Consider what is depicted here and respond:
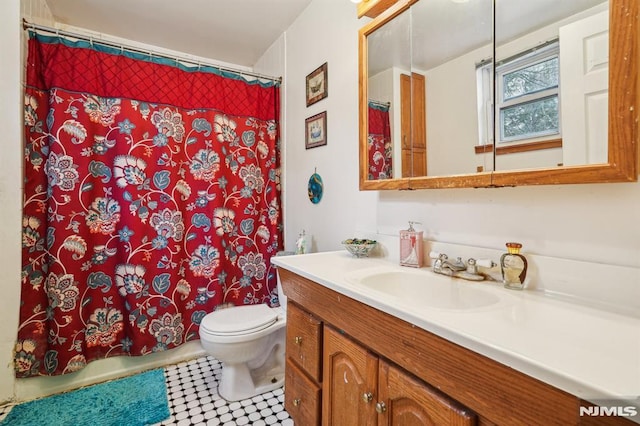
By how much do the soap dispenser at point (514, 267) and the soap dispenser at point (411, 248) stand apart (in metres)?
0.33

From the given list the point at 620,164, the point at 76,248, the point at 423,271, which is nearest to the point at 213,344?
the point at 76,248

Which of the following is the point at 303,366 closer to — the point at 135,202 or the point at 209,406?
the point at 209,406

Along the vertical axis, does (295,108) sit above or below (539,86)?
above

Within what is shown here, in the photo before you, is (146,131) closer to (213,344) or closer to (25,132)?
(25,132)

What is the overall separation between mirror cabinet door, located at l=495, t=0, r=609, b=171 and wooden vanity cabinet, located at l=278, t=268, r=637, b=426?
59cm

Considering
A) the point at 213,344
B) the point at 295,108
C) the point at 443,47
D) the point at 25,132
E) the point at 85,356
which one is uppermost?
the point at 295,108

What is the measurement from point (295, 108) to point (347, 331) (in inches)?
67.3

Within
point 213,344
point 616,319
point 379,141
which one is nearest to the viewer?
point 616,319

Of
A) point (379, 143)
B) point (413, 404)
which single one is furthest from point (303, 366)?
point (379, 143)

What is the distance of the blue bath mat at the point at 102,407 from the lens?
1.47 m

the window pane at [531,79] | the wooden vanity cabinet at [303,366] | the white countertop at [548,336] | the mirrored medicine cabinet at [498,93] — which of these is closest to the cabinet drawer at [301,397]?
the wooden vanity cabinet at [303,366]

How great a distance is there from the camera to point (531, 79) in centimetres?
87

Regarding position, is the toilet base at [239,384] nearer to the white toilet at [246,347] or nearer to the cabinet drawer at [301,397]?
the white toilet at [246,347]

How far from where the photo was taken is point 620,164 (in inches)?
27.0
